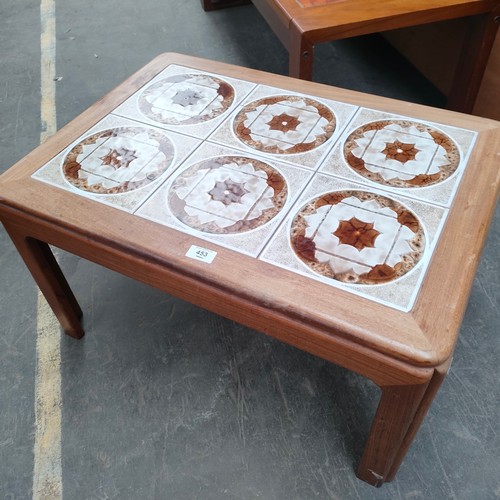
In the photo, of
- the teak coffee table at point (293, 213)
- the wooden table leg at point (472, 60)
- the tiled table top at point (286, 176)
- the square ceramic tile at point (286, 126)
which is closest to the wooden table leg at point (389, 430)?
the teak coffee table at point (293, 213)

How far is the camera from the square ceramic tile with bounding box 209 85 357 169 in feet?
3.31

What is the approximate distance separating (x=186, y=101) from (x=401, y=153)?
54 centimetres

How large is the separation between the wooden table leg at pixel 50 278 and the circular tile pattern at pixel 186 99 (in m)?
0.40

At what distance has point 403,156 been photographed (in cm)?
97

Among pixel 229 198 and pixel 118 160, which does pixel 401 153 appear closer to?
pixel 229 198

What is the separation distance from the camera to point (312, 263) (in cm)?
78

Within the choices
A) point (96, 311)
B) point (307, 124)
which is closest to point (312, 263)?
point (307, 124)

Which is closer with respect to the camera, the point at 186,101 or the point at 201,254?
the point at 201,254

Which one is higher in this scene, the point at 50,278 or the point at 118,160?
the point at 118,160

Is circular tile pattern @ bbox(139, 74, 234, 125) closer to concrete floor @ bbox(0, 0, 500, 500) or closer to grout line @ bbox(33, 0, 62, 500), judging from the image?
concrete floor @ bbox(0, 0, 500, 500)

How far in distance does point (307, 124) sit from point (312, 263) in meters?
0.43

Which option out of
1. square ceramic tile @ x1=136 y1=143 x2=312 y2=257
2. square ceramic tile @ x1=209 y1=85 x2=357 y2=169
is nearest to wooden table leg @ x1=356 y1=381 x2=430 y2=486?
square ceramic tile @ x1=136 y1=143 x2=312 y2=257

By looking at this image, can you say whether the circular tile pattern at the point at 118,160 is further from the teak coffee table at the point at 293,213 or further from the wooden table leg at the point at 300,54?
the wooden table leg at the point at 300,54

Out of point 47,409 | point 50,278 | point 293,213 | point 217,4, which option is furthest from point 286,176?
point 217,4
